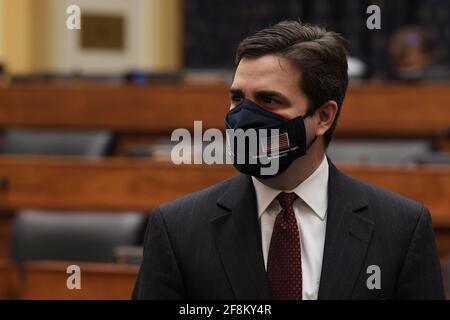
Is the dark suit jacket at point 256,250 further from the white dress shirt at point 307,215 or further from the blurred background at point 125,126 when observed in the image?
the blurred background at point 125,126

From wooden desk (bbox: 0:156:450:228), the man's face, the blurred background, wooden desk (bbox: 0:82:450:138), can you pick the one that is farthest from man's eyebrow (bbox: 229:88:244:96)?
wooden desk (bbox: 0:82:450:138)

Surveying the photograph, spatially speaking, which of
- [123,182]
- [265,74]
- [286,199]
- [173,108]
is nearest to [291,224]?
[286,199]

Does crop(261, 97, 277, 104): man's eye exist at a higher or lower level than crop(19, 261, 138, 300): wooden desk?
higher

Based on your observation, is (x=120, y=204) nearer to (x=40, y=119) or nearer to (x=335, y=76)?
(x=40, y=119)

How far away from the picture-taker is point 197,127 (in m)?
2.79

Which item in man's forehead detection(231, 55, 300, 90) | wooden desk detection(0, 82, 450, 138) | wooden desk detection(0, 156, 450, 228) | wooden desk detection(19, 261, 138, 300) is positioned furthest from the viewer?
wooden desk detection(0, 82, 450, 138)

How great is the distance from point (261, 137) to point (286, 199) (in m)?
0.06

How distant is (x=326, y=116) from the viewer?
0.86 metres

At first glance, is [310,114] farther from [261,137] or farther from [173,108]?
[173,108]

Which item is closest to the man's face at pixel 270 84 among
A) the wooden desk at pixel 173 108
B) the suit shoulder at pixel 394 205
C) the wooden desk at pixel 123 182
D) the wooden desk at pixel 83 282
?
the suit shoulder at pixel 394 205

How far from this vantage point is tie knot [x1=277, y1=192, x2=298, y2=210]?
2.75 feet

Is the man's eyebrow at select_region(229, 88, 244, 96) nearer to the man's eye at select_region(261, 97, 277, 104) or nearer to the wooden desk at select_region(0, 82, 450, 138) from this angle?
the man's eye at select_region(261, 97, 277, 104)

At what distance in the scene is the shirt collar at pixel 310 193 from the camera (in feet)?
2.77

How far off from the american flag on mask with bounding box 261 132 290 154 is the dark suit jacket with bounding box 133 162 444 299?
0.05 metres
